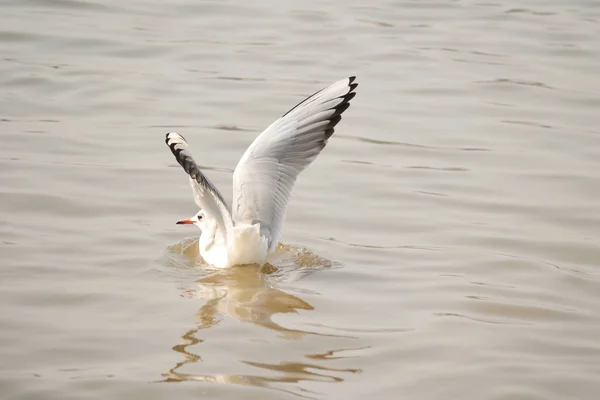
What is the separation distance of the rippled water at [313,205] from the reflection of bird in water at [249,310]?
0.06 ft

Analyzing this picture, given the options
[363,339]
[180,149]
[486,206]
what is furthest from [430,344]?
[486,206]

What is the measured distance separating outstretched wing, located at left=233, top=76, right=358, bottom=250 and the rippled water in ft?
1.21

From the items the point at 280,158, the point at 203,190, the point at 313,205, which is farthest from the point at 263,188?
the point at 313,205

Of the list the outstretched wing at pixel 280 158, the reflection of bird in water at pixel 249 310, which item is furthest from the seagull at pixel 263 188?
the reflection of bird in water at pixel 249 310

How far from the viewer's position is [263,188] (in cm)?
651

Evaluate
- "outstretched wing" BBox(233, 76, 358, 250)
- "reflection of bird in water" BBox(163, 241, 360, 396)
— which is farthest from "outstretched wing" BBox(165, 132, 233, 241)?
"reflection of bird in water" BBox(163, 241, 360, 396)

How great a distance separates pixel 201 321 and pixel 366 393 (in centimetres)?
117

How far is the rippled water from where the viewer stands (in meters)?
4.84

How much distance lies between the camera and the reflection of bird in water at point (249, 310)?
463cm

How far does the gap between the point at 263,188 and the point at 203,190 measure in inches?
25.3

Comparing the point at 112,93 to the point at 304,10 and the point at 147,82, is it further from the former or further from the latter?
the point at 304,10

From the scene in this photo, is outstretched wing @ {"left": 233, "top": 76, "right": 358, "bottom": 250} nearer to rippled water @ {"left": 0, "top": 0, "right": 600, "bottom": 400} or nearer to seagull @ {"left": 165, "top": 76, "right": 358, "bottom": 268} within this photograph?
seagull @ {"left": 165, "top": 76, "right": 358, "bottom": 268}

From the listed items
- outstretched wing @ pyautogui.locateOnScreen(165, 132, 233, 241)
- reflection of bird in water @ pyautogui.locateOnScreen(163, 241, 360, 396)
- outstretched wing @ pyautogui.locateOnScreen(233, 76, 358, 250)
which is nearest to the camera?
reflection of bird in water @ pyautogui.locateOnScreen(163, 241, 360, 396)

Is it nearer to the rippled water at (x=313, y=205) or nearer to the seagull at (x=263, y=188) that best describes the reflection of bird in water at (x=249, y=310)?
the rippled water at (x=313, y=205)
